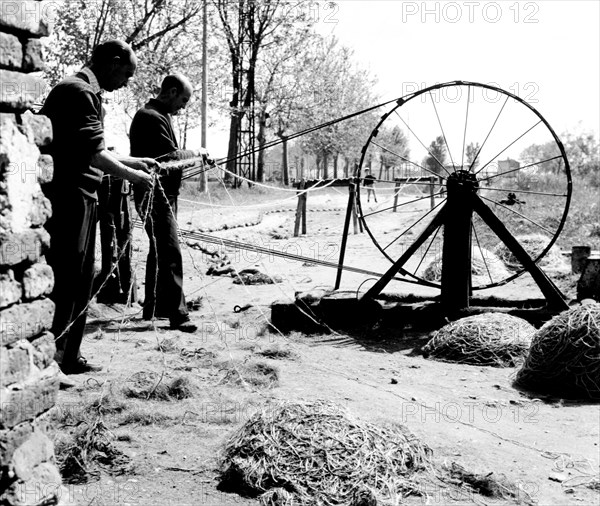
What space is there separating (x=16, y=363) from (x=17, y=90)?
1.13m

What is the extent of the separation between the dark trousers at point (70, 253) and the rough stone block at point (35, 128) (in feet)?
5.63

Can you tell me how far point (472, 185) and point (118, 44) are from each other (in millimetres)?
3906

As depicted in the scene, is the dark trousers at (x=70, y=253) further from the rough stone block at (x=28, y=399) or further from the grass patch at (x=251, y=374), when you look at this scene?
the rough stone block at (x=28, y=399)

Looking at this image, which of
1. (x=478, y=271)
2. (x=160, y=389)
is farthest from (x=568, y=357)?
(x=478, y=271)

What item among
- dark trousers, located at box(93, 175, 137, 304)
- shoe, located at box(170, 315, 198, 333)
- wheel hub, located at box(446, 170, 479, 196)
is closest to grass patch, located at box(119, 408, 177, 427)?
shoe, located at box(170, 315, 198, 333)

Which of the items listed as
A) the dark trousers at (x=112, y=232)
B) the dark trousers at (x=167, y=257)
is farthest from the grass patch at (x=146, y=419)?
the dark trousers at (x=112, y=232)

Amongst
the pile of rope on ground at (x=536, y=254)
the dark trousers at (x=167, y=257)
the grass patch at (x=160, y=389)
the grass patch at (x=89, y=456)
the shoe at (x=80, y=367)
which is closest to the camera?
the grass patch at (x=89, y=456)

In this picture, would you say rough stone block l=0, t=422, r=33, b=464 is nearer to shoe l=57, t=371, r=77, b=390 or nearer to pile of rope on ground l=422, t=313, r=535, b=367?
shoe l=57, t=371, r=77, b=390

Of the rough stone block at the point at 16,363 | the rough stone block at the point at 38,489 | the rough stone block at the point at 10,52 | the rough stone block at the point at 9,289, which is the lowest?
the rough stone block at the point at 38,489

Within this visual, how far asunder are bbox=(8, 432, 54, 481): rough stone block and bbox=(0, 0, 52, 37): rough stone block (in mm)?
1701

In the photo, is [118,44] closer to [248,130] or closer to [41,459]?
[41,459]

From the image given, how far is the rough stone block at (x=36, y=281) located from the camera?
362 centimetres

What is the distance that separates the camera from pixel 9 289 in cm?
349

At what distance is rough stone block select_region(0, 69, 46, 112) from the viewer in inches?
134
